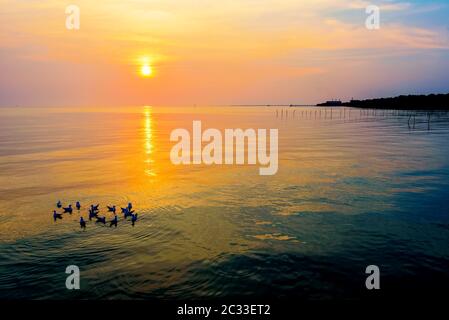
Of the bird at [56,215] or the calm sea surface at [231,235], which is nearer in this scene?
the calm sea surface at [231,235]

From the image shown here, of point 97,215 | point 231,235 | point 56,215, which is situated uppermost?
point 56,215

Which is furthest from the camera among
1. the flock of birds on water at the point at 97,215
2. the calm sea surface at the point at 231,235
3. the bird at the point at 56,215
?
the bird at the point at 56,215

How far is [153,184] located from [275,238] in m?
15.7

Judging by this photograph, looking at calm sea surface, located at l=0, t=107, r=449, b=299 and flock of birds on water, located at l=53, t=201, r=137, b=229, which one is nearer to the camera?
calm sea surface, located at l=0, t=107, r=449, b=299

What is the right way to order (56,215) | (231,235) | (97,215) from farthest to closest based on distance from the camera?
(97,215), (56,215), (231,235)

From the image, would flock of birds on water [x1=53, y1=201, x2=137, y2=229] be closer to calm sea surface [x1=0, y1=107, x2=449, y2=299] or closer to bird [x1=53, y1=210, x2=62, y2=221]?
bird [x1=53, y1=210, x2=62, y2=221]

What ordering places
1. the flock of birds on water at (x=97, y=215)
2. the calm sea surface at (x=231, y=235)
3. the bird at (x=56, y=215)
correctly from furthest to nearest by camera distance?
the bird at (x=56, y=215) → the flock of birds on water at (x=97, y=215) → the calm sea surface at (x=231, y=235)

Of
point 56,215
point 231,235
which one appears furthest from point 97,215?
point 231,235

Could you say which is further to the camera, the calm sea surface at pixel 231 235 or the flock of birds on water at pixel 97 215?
the flock of birds on water at pixel 97 215

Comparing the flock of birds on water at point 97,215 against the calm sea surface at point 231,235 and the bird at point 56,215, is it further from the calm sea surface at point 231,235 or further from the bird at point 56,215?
the calm sea surface at point 231,235

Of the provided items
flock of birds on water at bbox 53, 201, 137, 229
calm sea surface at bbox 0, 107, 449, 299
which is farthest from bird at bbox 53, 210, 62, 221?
calm sea surface at bbox 0, 107, 449, 299

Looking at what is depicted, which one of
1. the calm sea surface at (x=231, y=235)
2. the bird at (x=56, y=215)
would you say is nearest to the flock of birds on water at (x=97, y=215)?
the bird at (x=56, y=215)

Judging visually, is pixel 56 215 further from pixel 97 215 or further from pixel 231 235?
pixel 231 235
